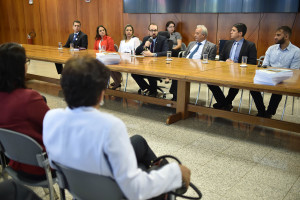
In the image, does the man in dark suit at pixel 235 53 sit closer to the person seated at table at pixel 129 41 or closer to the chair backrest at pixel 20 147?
the person seated at table at pixel 129 41

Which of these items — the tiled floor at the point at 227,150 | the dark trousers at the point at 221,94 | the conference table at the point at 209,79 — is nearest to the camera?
the tiled floor at the point at 227,150

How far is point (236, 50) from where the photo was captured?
445 cm

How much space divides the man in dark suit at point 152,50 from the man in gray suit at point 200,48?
0.40m

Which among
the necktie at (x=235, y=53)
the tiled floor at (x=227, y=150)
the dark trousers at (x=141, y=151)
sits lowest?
the tiled floor at (x=227, y=150)

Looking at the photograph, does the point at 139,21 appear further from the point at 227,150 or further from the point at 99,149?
the point at 99,149

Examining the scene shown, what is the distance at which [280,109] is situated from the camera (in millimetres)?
4426

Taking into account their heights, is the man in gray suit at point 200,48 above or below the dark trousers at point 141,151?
above

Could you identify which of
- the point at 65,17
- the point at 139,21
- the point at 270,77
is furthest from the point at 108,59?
the point at 65,17

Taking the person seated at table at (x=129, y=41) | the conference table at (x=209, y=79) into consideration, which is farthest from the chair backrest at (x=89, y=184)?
the person seated at table at (x=129, y=41)

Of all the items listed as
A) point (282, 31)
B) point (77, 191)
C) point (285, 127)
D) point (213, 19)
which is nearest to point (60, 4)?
point (213, 19)

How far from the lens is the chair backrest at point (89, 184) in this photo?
117 cm

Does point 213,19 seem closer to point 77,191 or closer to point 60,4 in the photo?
point 60,4

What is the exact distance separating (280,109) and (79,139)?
3972mm

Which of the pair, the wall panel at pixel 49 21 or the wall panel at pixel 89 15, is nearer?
the wall panel at pixel 89 15
